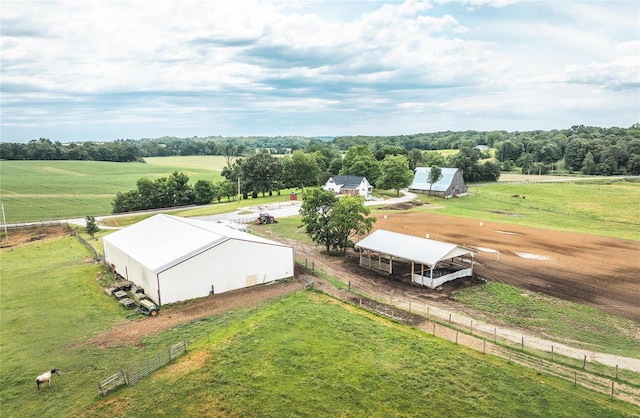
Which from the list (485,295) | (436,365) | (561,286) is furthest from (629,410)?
(561,286)

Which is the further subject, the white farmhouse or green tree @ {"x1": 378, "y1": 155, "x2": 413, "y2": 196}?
green tree @ {"x1": 378, "y1": 155, "x2": 413, "y2": 196}

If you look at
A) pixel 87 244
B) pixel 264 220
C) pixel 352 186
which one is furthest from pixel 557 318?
pixel 352 186

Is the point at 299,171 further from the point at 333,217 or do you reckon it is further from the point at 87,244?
the point at 333,217

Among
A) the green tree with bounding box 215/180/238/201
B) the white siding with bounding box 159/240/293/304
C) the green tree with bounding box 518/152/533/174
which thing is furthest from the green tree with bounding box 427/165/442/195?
the green tree with bounding box 518/152/533/174

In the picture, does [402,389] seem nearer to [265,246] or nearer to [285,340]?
[285,340]

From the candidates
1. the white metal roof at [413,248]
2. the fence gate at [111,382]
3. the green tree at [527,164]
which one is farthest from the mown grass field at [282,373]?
the green tree at [527,164]

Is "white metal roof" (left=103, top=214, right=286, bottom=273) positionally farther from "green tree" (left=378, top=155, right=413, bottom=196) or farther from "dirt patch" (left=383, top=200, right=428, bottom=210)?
"green tree" (left=378, top=155, right=413, bottom=196)

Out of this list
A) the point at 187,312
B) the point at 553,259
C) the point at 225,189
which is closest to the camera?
the point at 187,312
